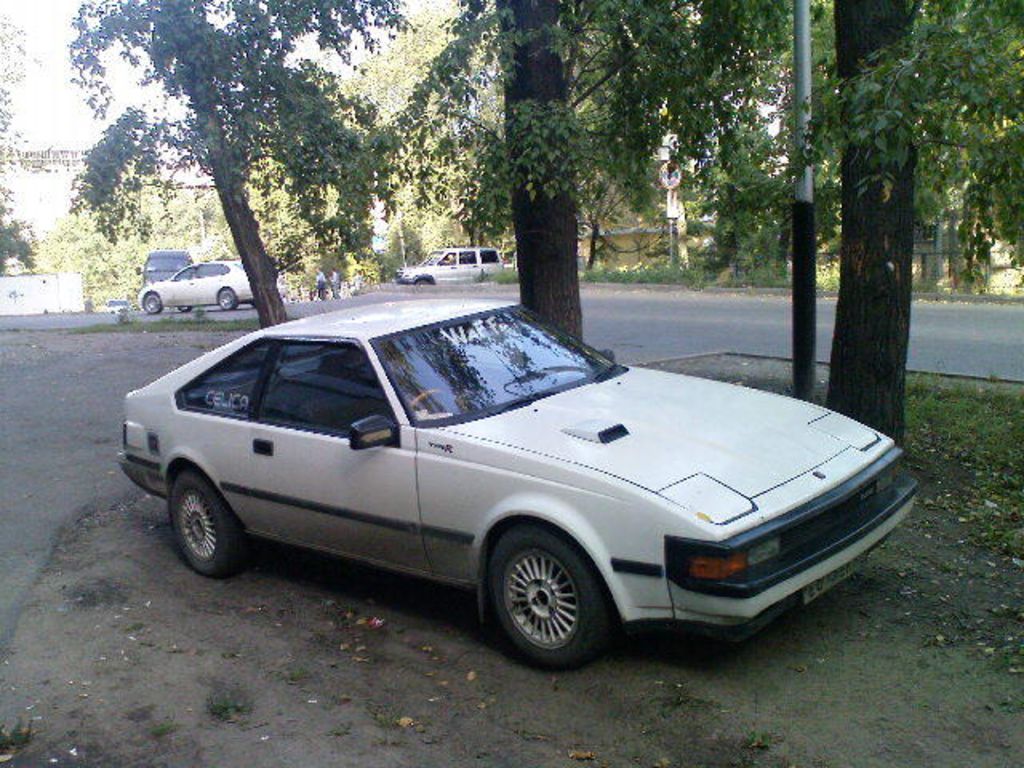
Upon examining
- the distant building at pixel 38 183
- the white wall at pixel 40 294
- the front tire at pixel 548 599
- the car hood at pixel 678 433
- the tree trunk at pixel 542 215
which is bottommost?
the white wall at pixel 40 294

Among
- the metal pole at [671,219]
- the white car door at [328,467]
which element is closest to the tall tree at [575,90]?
the white car door at [328,467]

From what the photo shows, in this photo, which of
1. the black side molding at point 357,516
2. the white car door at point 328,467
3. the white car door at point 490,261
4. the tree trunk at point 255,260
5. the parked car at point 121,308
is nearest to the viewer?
the black side molding at point 357,516

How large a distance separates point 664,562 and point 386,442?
1.60 metres

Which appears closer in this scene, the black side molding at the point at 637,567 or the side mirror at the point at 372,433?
the black side molding at the point at 637,567

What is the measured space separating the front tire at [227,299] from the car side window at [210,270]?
1.99ft

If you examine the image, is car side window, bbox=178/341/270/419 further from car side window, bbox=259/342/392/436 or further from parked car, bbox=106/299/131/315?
parked car, bbox=106/299/131/315

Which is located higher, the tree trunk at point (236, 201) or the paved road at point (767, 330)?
the tree trunk at point (236, 201)

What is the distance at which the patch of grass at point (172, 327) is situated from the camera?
908 inches

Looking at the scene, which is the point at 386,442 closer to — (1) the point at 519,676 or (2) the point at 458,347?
(2) the point at 458,347

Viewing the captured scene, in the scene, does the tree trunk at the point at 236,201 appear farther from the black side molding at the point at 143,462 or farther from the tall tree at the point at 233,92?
the black side molding at the point at 143,462

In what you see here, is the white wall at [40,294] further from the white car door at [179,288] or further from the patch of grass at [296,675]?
the patch of grass at [296,675]

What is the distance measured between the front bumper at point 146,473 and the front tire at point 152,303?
29160 millimetres

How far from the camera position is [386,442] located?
5.24 metres

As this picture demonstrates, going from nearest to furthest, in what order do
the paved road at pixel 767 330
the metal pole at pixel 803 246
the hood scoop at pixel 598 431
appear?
the hood scoop at pixel 598 431, the metal pole at pixel 803 246, the paved road at pixel 767 330
